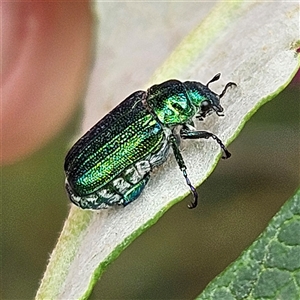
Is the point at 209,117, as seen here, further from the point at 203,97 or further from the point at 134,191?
the point at 134,191

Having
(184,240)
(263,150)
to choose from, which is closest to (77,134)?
(184,240)

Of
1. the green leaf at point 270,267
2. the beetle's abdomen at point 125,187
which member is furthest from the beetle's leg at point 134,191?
the green leaf at point 270,267

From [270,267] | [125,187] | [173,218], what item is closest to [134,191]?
[125,187]

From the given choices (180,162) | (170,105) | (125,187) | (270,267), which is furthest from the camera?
(170,105)

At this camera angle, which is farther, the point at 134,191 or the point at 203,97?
the point at 203,97

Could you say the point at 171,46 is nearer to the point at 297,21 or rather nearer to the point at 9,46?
the point at 297,21

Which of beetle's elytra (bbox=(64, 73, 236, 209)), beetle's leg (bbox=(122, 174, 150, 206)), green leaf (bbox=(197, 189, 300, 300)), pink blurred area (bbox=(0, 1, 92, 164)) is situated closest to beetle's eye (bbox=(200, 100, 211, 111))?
beetle's elytra (bbox=(64, 73, 236, 209))

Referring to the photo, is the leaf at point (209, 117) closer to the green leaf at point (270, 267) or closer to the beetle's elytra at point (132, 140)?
the beetle's elytra at point (132, 140)

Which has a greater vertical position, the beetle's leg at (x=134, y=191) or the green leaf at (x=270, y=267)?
the green leaf at (x=270, y=267)
